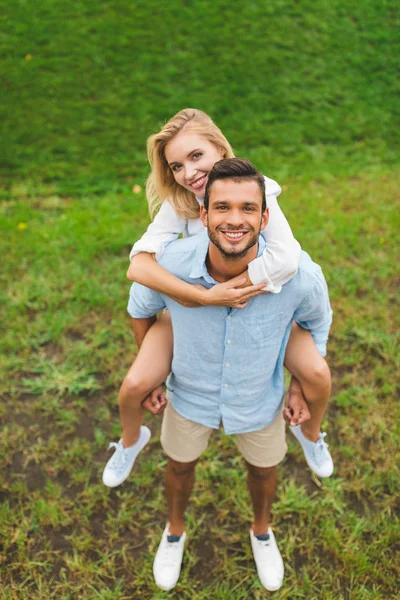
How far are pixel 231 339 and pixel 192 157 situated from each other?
0.81 metres

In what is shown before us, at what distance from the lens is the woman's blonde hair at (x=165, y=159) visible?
2381 mm

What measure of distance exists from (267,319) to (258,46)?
19.7ft

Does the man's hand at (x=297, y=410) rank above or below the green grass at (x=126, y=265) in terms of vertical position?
above

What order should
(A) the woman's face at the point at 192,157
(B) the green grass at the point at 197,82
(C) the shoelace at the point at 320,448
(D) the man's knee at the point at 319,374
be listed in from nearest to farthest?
(D) the man's knee at the point at 319,374
(A) the woman's face at the point at 192,157
(C) the shoelace at the point at 320,448
(B) the green grass at the point at 197,82

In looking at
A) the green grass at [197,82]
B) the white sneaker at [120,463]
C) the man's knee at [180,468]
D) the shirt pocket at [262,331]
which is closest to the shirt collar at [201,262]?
the shirt pocket at [262,331]

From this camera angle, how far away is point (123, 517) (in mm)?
3000

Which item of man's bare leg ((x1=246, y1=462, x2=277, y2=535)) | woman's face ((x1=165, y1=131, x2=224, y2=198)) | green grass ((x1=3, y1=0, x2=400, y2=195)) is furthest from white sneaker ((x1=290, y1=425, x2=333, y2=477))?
green grass ((x1=3, y1=0, x2=400, y2=195))

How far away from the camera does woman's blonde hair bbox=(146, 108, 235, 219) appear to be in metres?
2.38

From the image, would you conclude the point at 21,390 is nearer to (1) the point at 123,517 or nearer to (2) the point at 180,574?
(1) the point at 123,517

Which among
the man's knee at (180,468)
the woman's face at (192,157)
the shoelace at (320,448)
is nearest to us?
the woman's face at (192,157)

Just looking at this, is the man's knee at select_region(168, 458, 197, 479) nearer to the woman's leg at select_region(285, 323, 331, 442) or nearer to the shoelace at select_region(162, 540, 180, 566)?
the shoelace at select_region(162, 540, 180, 566)

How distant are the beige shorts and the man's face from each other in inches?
34.6

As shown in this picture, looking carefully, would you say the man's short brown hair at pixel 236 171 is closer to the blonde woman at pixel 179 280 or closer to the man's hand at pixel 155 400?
the blonde woman at pixel 179 280

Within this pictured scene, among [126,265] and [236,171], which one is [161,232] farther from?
[126,265]
